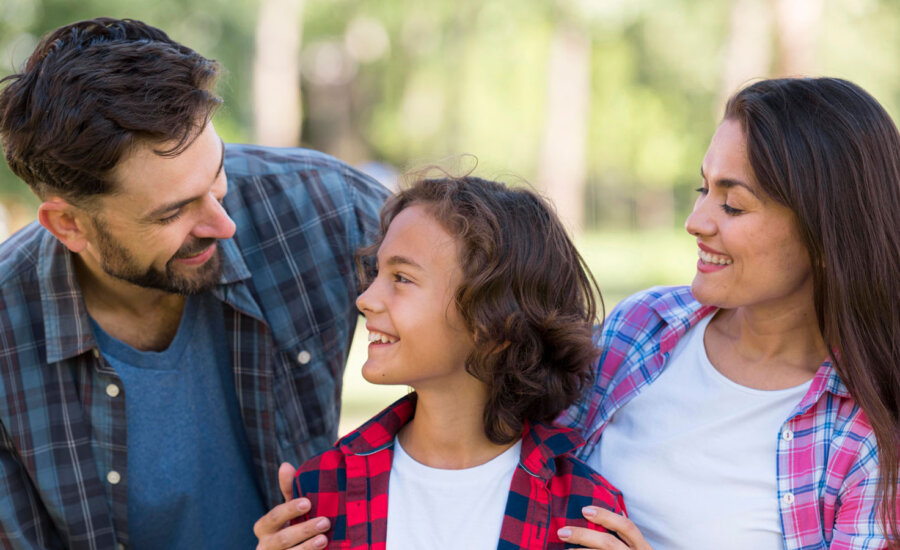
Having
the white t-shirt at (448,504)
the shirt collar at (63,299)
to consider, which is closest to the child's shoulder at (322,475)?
the white t-shirt at (448,504)

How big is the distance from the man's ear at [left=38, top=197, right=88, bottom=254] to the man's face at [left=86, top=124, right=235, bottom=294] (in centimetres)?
3

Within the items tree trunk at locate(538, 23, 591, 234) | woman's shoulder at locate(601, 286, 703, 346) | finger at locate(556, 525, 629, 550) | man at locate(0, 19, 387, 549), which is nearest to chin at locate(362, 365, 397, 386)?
man at locate(0, 19, 387, 549)

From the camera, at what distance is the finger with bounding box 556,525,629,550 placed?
1.90m

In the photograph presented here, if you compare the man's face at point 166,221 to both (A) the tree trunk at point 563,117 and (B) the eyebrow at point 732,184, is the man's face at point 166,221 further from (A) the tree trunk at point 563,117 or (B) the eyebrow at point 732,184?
(A) the tree trunk at point 563,117

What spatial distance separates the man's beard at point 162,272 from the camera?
256 cm

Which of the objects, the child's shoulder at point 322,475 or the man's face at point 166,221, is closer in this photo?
the child's shoulder at point 322,475

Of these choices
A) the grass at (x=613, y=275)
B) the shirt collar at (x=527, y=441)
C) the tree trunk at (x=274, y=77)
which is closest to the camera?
the shirt collar at (x=527, y=441)

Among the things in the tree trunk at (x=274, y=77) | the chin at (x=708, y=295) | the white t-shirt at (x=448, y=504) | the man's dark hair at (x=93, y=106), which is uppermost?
the man's dark hair at (x=93, y=106)

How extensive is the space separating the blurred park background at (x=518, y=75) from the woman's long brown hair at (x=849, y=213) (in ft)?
25.2

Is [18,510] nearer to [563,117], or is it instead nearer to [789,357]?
[789,357]

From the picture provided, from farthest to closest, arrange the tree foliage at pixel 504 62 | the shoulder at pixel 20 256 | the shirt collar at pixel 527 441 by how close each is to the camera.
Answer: the tree foliage at pixel 504 62 < the shoulder at pixel 20 256 < the shirt collar at pixel 527 441

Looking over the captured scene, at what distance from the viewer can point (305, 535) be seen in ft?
6.61

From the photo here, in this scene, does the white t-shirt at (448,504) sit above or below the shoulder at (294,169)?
below

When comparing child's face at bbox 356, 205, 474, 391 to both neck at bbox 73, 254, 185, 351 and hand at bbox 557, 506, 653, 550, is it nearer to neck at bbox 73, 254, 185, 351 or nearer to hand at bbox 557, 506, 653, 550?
hand at bbox 557, 506, 653, 550
